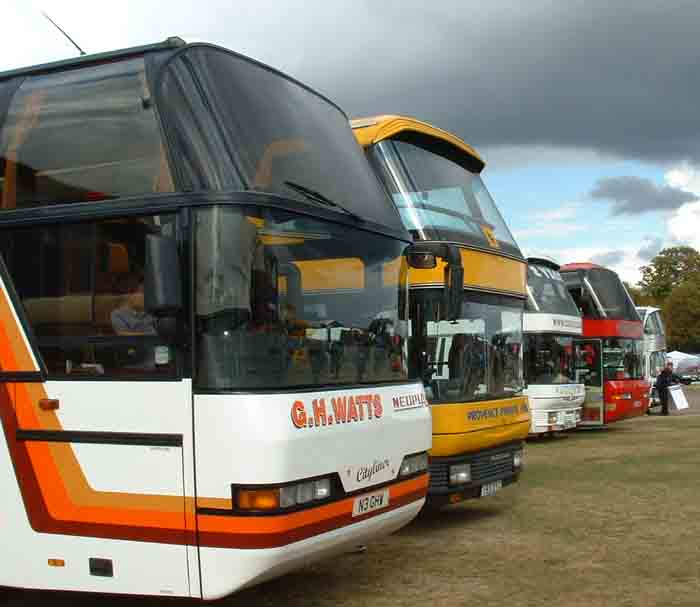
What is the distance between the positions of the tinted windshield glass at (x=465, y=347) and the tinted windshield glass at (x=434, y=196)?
0.69 metres

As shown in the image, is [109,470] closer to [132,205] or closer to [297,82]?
[132,205]

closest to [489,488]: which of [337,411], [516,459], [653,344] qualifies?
[516,459]

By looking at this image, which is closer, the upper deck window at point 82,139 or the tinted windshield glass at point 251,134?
the tinted windshield glass at point 251,134

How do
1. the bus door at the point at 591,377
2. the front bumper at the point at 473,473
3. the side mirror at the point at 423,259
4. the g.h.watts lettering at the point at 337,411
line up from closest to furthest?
the g.h.watts lettering at the point at 337,411 → the side mirror at the point at 423,259 → the front bumper at the point at 473,473 → the bus door at the point at 591,377

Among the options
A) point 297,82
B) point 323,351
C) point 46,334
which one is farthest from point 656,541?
point 46,334

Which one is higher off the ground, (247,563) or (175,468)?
(175,468)

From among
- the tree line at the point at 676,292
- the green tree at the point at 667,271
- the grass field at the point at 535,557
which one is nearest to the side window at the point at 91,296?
the grass field at the point at 535,557

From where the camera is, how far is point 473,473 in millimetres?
10375

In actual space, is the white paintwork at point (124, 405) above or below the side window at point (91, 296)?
below

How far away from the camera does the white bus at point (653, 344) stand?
35.0 m

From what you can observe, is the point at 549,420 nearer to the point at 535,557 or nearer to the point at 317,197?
the point at 535,557

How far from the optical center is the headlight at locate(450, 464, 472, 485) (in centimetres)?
1010

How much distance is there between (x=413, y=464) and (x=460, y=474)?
2.95 m

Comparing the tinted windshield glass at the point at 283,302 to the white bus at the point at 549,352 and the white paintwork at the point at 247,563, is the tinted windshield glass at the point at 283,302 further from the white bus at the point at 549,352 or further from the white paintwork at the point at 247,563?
the white bus at the point at 549,352
